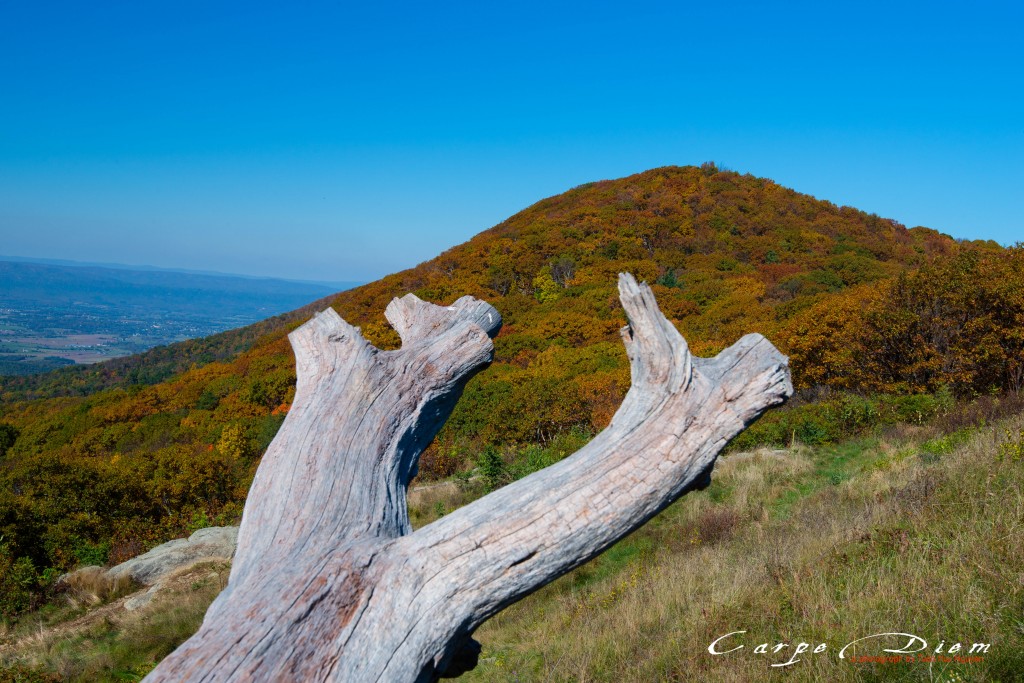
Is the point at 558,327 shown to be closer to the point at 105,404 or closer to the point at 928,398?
the point at 928,398

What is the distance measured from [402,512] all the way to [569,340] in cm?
1942

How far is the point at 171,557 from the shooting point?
27.0ft

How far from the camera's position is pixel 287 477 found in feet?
6.85

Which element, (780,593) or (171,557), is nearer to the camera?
(780,593)

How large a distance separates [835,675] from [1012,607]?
841mm

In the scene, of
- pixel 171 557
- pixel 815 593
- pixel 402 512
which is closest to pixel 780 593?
pixel 815 593

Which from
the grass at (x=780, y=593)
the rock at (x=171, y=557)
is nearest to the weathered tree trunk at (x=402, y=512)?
the grass at (x=780, y=593)

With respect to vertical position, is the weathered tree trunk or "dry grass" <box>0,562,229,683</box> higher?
the weathered tree trunk

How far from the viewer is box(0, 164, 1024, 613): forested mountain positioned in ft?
35.8

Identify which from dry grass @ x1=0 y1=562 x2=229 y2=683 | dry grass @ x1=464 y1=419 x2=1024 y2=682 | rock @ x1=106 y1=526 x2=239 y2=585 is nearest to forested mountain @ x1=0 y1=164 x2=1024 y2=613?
rock @ x1=106 y1=526 x2=239 y2=585

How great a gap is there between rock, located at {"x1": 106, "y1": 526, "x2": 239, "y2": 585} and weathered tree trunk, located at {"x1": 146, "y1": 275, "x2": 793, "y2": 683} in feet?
22.7

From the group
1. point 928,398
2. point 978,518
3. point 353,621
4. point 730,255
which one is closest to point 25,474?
point 353,621

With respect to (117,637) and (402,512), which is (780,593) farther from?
(117,637)

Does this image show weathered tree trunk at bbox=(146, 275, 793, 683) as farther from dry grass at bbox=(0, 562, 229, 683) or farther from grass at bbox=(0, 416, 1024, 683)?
dry grass at bbox=(0, 562, 229, 683)
